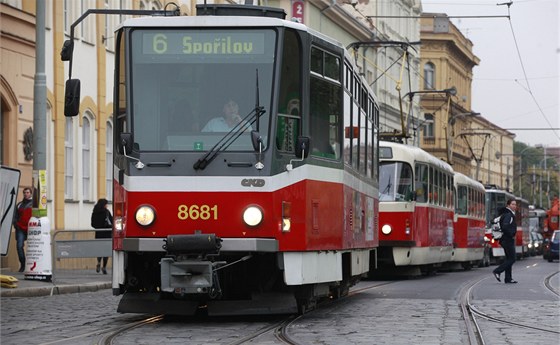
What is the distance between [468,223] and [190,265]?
28844 mm

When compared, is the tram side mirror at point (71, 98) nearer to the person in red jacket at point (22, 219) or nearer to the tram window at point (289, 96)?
the tram window at point (289, 96)

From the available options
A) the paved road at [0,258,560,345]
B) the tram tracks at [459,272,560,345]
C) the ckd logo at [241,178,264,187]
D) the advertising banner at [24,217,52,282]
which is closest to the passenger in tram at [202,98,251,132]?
the ckd logo at [241,178,264,187]

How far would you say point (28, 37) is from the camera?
30.4m

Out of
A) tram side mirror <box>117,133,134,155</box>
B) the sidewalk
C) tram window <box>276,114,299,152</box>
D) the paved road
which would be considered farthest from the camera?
the sidewalk

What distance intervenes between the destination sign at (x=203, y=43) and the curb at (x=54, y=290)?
7.38m

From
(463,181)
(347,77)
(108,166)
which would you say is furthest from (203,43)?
(463,181)

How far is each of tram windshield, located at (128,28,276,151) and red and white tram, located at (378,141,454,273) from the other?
47.9 ft

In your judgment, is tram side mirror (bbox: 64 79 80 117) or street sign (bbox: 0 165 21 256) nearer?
tram side mirror (bbox: 64 79 80 117)

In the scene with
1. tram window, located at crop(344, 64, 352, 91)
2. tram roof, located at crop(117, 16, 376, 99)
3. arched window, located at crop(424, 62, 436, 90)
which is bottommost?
tram window, located at crop(344, 64, 352, 91)

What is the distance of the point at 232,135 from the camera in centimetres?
1493

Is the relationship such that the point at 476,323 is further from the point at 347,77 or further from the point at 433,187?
the point at 433,187

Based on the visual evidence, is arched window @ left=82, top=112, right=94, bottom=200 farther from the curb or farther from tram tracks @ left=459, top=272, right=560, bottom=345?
tram tracks @ left=459, top=272, right=560, bottom=345

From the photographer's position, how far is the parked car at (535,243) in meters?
80.9

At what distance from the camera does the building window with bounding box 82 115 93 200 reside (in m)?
36.3
